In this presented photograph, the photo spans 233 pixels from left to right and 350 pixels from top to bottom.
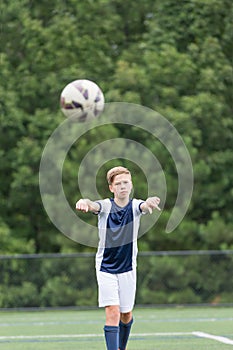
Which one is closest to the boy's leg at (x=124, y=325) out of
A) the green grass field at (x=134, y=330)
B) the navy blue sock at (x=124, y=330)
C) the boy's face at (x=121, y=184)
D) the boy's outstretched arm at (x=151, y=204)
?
the navy blue sock at (x=124, y=330)

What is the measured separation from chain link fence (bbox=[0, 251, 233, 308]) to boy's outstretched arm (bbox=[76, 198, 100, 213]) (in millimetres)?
11118

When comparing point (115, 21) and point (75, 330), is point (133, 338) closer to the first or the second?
point (75, 330)

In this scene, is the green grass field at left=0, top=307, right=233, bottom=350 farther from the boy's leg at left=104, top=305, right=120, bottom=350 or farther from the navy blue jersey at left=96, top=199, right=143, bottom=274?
the navy blue jersey at left=96, top=199, right=143, bottom=274

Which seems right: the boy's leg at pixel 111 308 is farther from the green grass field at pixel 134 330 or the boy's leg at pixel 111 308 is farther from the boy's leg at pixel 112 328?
the green grass field at pixel 134 330

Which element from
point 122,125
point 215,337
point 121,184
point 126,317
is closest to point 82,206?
point 121,184

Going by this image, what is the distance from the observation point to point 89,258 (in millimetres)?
19609

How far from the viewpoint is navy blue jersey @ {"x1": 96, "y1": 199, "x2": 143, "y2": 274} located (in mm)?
8461

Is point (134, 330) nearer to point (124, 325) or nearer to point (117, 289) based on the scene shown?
point (124, 325)

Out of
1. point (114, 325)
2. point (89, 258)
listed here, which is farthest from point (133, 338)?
point (89, 258)

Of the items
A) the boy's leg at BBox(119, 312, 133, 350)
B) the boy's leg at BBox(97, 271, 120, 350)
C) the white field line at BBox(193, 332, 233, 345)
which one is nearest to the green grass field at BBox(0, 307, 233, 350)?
the white field line at BBox(193, 332, 233, 345)

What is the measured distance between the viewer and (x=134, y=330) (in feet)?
42.8

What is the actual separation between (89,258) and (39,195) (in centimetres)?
455

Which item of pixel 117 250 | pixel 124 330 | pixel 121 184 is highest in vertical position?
pixel 121 184

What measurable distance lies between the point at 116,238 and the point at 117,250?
0.35 feet
